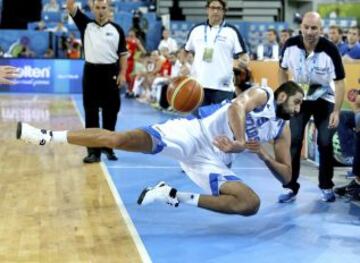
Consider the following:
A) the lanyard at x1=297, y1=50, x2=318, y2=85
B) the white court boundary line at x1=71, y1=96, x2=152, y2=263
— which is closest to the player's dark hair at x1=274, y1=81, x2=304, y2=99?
the lanyard at x1=297, y1=50, x2=318, y2=85

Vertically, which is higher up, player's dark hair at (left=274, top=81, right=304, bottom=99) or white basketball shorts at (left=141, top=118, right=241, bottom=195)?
player's dark hair at (left=274, top=81, right=304, bottom=99)

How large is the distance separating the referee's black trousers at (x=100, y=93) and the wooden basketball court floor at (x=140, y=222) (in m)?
0.57

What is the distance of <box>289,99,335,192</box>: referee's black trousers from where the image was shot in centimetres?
730

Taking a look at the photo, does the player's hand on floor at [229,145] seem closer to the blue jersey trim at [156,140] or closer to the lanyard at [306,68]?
the blue jersey trim at [156,140]

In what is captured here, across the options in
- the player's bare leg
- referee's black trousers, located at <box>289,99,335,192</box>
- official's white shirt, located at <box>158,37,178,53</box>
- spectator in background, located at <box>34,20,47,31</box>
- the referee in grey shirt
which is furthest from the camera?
spectator in background, located at <box>34,20,47,31</box>

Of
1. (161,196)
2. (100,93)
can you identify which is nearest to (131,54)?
(100,93)

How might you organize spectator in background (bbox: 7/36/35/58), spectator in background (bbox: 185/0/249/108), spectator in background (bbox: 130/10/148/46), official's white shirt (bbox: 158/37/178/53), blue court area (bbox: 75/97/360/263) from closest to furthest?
blue court area (bbox: 75/97/360/263), spectator in background (bbox: 185/0/249/108), official's white shirt (bbox: 158/37/178/53), spectator in background (bbox: 7/36/35/58), spectator in background (bbox: 130/10/148/46)

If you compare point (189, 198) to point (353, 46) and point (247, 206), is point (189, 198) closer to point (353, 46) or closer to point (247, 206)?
point (247, 206)

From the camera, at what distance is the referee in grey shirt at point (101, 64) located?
9125mm

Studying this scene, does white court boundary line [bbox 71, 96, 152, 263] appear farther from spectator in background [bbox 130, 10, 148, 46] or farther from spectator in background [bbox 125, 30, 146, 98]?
spectator in background [bbox 130, 10, 148, 46]

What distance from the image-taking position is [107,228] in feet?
19.5

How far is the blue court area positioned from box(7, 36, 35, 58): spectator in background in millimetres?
14409

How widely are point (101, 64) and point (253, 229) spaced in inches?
155

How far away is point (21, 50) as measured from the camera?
2200 cm
